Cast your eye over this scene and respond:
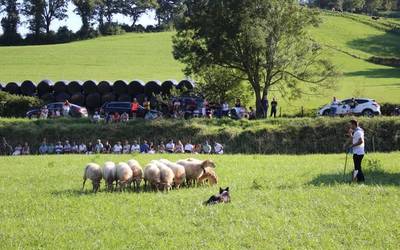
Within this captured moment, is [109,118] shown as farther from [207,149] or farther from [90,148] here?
[207,149]

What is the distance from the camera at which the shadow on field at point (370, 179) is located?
1784 cm

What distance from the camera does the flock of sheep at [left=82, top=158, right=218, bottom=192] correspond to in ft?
56.5

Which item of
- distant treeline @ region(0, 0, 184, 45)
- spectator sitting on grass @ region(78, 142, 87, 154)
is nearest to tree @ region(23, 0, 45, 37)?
distant treeline @ region(0, 0, 184, 45)

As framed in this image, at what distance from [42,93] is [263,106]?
18593 millimetres

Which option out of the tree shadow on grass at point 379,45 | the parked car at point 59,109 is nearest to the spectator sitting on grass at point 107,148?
the parked car at point 59,109

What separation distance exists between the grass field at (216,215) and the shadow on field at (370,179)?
0.10ft

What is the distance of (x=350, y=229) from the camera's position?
467 inches

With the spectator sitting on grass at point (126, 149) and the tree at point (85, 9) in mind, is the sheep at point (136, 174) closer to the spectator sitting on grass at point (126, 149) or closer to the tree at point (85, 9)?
the spectator sitting on grass at point (126, 149)

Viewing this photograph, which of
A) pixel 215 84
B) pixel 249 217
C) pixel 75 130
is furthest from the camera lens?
pixel 215 84

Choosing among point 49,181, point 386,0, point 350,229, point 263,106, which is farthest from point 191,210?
point 386,0

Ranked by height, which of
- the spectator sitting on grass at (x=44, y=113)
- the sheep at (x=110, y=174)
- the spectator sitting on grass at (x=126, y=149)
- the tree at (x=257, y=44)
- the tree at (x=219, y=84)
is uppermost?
the tree at (x=257, y=44)

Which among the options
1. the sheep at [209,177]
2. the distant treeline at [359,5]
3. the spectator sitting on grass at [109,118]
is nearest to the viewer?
the sheep at [209,177]

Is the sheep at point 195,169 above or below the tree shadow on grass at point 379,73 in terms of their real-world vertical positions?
below

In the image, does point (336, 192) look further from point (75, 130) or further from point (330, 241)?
point (75, 130)
